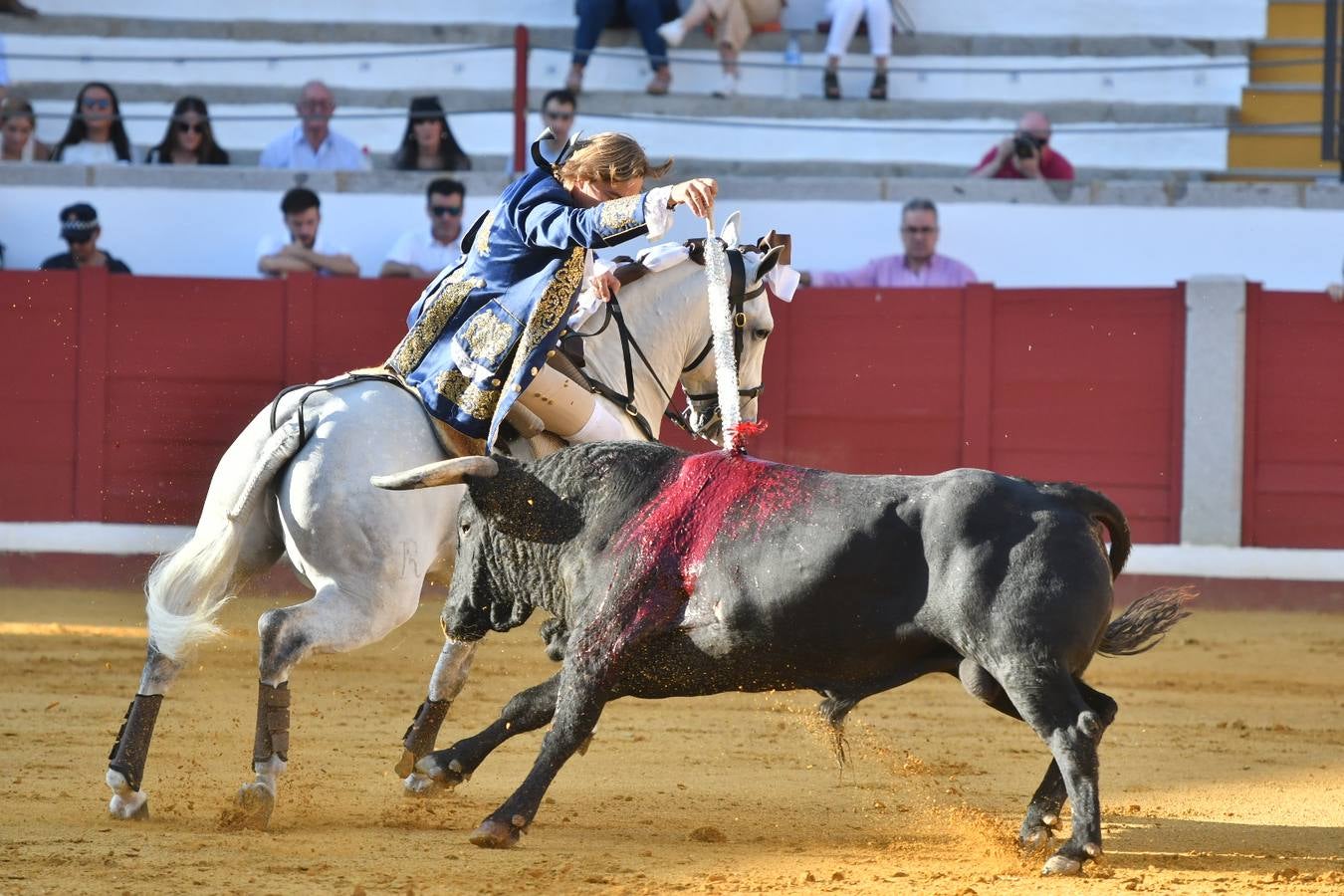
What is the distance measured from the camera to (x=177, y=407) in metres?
8.13

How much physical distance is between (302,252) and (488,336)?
4624 millimetres

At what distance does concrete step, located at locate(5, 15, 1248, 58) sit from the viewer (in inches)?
413

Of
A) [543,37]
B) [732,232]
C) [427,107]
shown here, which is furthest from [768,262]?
[543,37]

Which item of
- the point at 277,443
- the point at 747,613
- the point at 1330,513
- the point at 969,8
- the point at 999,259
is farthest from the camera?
the point at 969,8

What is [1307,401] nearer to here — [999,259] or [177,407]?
[999,259]

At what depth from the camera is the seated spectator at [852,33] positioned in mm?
10109

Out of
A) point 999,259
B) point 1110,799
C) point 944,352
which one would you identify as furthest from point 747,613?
point 999,259

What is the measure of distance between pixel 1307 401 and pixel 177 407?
16.3 ft

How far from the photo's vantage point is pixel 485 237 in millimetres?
4176

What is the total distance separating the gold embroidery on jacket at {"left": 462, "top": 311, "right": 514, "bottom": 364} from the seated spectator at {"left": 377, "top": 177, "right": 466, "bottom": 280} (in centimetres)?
441

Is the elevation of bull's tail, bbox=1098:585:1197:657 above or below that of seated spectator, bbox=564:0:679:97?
below

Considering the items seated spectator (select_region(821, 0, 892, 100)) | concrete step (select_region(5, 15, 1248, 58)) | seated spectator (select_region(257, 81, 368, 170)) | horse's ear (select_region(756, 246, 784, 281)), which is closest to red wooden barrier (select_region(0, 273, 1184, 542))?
seated spectator (select_region(257, 81, 368, 170))

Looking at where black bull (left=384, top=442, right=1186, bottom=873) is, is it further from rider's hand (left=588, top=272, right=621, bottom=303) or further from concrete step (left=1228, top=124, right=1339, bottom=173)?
concrete step (left=1228, top=124, right=1339, bottom=173)

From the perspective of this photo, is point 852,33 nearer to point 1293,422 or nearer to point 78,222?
point 1293,422
